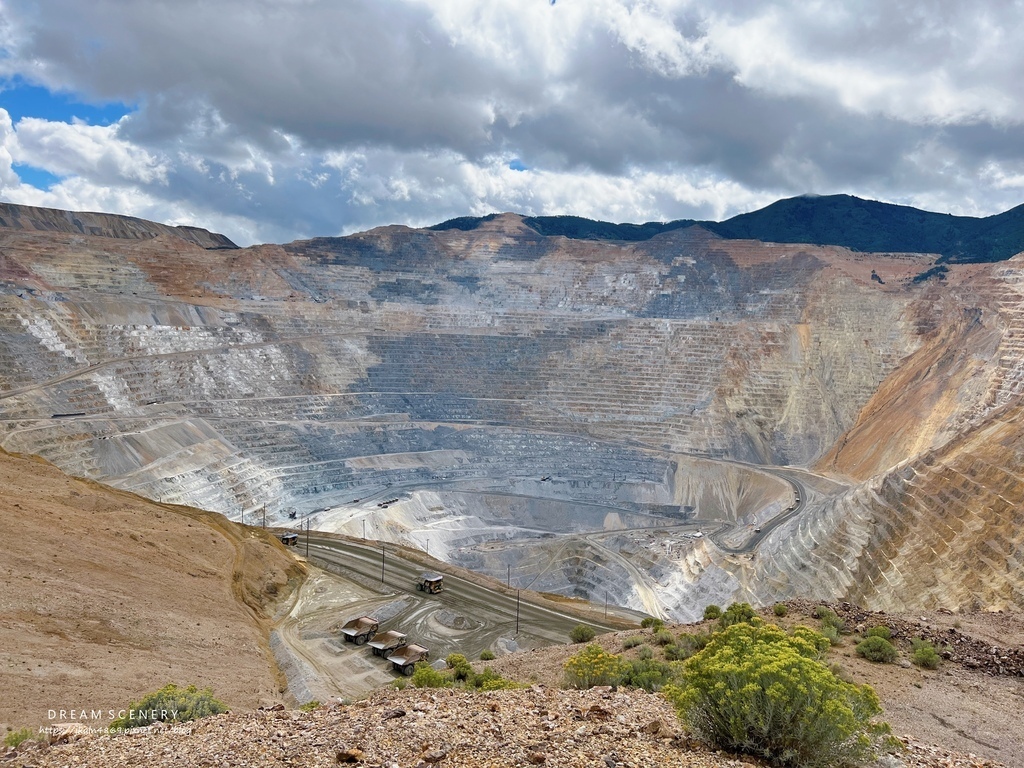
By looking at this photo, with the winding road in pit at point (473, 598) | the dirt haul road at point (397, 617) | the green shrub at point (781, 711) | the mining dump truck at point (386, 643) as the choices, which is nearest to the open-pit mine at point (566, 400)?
the winding road in pit at point (473, 598)

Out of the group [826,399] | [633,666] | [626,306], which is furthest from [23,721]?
[626,306]

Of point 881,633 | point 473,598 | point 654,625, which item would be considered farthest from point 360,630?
point 881,633

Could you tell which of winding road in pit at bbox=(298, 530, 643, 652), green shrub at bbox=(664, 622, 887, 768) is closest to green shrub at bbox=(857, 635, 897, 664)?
green shrub at bbox=(664, 622, 887, 768)

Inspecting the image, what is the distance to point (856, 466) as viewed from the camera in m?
72.2

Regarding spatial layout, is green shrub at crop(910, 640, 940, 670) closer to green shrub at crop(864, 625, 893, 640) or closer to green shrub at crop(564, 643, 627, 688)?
green shrub at crop(864, 625, 893, 640)

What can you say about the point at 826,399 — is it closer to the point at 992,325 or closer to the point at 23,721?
the point at 992,325

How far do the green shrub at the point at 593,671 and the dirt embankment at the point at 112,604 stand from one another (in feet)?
30.6

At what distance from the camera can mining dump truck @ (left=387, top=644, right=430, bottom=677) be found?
2988 cm

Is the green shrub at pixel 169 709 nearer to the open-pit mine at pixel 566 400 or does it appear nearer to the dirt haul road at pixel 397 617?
the dirt haul road at pixel 397 617

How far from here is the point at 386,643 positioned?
31438mm

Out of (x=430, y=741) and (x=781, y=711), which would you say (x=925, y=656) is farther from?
(x=430, y=741)

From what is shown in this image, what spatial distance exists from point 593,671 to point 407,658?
54.0ft

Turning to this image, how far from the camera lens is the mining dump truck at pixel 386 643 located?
31062 mm

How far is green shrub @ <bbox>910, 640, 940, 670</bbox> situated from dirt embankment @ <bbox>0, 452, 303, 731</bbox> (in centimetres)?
1698
